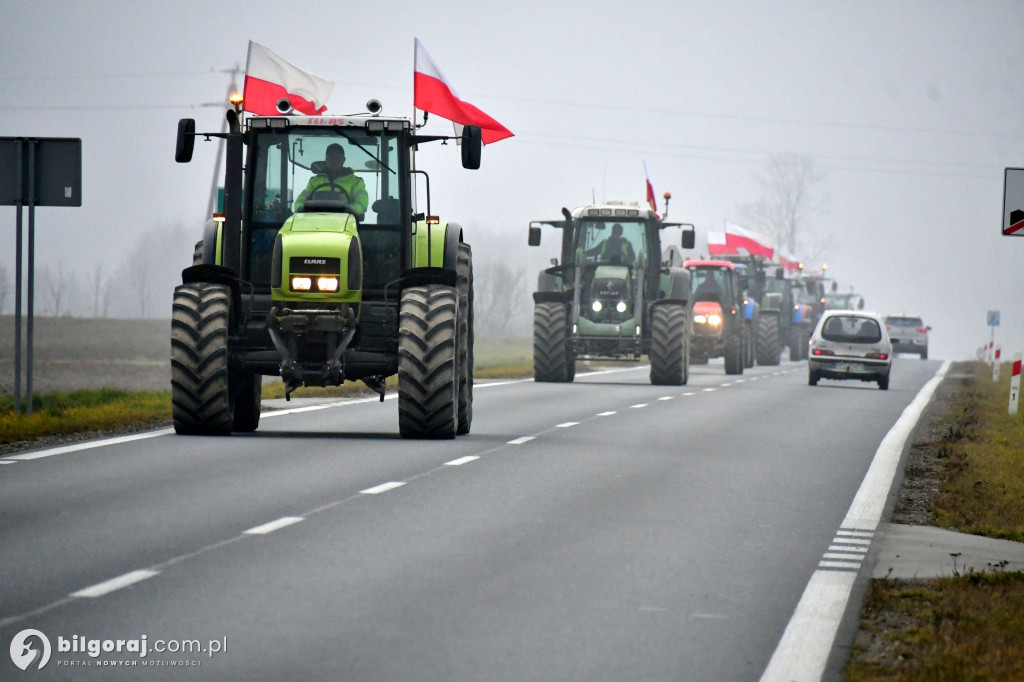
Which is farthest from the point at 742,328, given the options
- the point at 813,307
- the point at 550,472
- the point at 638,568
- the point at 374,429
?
the point at 638,568

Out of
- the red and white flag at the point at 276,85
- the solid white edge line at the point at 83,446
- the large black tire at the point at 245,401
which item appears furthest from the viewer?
the red and white flag at the point at 276,85

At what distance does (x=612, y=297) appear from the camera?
32.2 meters

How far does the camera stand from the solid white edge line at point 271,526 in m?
9.77

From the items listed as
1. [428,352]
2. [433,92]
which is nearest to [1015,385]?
[433,92]

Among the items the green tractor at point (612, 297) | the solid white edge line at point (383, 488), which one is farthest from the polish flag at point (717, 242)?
the solid white edge line at point (383, 488)

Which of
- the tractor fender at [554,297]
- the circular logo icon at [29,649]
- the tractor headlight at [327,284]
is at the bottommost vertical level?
the circular logo icon at [29,649]

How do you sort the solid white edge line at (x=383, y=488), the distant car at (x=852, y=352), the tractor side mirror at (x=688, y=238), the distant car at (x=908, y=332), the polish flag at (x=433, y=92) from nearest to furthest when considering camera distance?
the solid white edge line at (x=383, y=488) → the polish flag at (x=433, y=92) → the tractor side mirror at (x=688, y=238) → the distant car at (x=852, y=352) → the distant car at (x=908, y=332)

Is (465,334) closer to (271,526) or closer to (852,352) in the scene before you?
(271,526)

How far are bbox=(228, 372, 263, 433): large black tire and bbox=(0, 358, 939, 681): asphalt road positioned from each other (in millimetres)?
396

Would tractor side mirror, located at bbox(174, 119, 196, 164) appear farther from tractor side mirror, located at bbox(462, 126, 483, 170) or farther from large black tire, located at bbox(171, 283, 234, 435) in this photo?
tractor side mirror, located at bbox(462, 126, 483, 170)

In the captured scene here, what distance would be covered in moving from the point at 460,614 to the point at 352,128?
988 centimetres

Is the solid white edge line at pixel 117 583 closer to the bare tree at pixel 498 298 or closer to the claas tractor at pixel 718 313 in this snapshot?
the claas tractor at pixel 718 313

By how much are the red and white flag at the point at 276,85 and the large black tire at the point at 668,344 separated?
8.35 metres

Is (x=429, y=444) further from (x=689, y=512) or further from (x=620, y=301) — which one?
(x=620, y=301)
